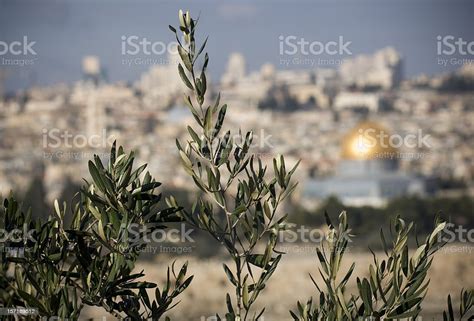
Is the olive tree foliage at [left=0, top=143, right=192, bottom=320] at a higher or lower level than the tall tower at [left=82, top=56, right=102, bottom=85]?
lower

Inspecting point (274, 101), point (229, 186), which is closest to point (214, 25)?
point (274, 101)

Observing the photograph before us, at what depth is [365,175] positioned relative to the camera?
37.6 metres

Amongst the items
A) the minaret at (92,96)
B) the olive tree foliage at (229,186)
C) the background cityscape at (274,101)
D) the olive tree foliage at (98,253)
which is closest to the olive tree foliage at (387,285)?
the olive tree foliage at (229,186)

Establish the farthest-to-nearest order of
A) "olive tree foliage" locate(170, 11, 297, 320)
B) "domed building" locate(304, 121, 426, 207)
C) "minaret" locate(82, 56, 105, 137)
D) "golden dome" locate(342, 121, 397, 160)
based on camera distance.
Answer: "minaret" locate(82, 56, 105, 137) < "domed building" locate(304, 121, 426, 207) < "golden dome" locate(342, 121, 397, 160) < "olive tree foliage" locate(170, 11, 297, 320)

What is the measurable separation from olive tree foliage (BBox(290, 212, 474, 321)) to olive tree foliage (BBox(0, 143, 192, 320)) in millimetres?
293

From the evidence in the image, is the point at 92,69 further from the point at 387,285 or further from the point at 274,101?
the point at 387,285

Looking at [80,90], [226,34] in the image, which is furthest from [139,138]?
[226,34]

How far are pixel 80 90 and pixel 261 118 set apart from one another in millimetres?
11400

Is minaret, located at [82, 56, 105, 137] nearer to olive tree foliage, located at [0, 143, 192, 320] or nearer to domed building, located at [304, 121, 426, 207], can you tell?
domed building, located at [304, 121, 426, 207]

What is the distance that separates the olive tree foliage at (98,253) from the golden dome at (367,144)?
108 ft

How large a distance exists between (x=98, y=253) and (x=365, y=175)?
1438 inches

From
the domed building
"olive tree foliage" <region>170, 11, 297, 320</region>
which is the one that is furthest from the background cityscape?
"olive tree foliage" <region>170, 11, 297, 320</region>

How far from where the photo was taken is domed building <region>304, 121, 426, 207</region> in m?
36.9

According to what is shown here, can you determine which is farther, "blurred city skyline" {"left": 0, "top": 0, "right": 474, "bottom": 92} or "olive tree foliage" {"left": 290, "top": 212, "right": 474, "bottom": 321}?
"blurred city skyline" {"left": 0, "top": 0, "right": 474, "bottom": 92}
